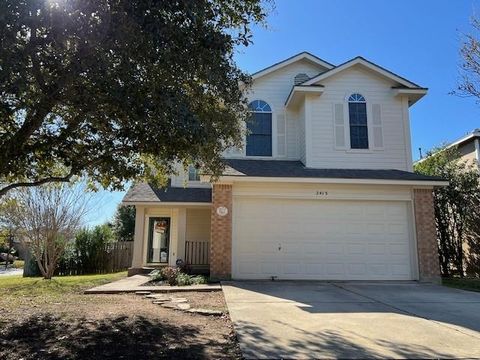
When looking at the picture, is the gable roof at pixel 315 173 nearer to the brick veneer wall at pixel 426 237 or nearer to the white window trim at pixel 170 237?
the brick veneer wall at pixel 426 237

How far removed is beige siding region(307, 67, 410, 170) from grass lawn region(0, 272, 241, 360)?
7360 mm

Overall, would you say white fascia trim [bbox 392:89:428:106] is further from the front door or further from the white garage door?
the front door

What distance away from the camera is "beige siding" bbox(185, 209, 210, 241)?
16.8m

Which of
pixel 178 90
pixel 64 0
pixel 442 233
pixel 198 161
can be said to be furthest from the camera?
pixel 442 233

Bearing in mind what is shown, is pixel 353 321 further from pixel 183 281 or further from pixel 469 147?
pixel 469 147

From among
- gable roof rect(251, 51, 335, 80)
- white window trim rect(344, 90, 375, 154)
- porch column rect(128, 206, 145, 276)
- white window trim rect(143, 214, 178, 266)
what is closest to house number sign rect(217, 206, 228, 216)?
white window trim rect(143, 214, 178, 266)

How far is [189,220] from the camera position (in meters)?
16.8

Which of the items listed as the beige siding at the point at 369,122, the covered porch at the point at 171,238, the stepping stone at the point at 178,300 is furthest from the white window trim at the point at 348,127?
the stepping stone at the point at 178,300

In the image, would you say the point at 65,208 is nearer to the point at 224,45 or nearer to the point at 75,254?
the point at 75,254

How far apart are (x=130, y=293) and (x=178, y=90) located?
6.25m

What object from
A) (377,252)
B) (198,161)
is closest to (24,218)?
(198,161)

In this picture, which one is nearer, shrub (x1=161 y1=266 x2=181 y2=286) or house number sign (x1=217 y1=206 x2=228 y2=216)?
shrub (x1=161 y1=266 x2=181 y2=286)

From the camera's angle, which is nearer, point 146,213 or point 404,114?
point 404,114

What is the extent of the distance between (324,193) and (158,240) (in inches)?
306
